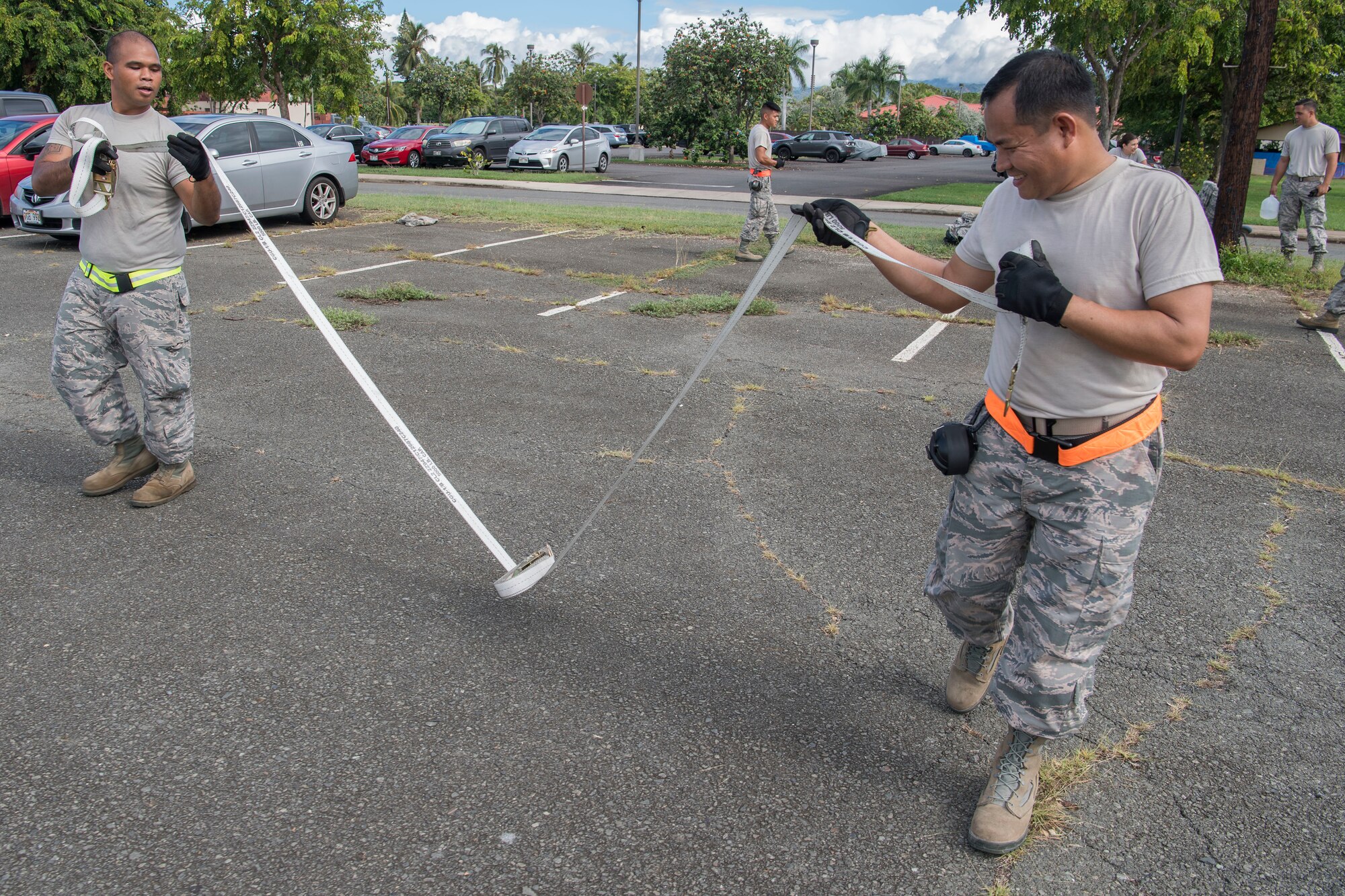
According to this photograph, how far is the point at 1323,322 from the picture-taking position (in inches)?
334

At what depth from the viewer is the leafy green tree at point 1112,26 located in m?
18.9

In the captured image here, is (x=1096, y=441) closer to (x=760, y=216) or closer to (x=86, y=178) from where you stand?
(x=86, y=178)

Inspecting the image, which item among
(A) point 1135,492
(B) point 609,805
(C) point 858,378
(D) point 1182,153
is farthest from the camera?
(D) point 1182,153

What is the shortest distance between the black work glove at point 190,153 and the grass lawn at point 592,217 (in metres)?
9.39

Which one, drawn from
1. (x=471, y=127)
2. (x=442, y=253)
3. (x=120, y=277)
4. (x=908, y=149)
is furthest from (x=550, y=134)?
(x=908, y=149)

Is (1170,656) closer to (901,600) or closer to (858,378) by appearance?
(901,600)

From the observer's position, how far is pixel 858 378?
22.3ft

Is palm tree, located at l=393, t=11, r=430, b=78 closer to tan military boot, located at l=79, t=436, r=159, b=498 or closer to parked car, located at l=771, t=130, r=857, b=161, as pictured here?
parked car, located at l=771, t=130, r=857, b=161

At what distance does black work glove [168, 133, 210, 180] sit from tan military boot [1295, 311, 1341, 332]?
8853 mm

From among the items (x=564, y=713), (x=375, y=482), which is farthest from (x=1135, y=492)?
(x=375, y=482)

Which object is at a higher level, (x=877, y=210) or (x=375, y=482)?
(x=877, y=210)

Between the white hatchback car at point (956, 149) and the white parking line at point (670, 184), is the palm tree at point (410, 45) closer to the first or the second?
the white hatchback car at point (956, 149)

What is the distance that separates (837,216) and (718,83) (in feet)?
120

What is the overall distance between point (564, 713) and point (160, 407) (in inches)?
103
